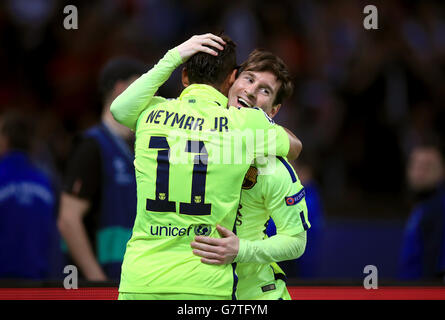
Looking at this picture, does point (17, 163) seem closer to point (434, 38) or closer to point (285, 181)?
point (285, 181)

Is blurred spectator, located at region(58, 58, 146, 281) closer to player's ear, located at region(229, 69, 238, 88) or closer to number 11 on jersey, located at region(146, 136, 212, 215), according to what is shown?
player's ear, located at region(229, 69, 238, 88)

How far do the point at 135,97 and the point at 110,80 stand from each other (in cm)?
208

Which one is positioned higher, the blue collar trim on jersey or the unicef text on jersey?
the blue collar trim on jersey

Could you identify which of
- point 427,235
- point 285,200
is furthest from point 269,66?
point 427,235

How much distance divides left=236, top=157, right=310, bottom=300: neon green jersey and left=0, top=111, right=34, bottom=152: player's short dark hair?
341cm

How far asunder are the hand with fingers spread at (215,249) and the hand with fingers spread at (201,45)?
811mm

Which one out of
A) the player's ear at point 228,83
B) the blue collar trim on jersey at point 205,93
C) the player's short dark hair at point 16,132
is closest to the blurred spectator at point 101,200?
the player's short dark hair at point 16,132

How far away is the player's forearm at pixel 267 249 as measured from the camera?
3117 millimetres

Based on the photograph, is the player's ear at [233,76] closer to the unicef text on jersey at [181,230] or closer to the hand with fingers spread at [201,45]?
the hand with fingers spread at [201,45]

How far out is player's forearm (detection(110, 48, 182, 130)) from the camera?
3.22 metres

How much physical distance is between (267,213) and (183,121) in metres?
0.58

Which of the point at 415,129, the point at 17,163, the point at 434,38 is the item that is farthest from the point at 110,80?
the point at 434,38

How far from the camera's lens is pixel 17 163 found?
612 centimetres

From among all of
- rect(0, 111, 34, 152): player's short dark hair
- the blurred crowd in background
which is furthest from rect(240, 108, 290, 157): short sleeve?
the blurred crowd in background
